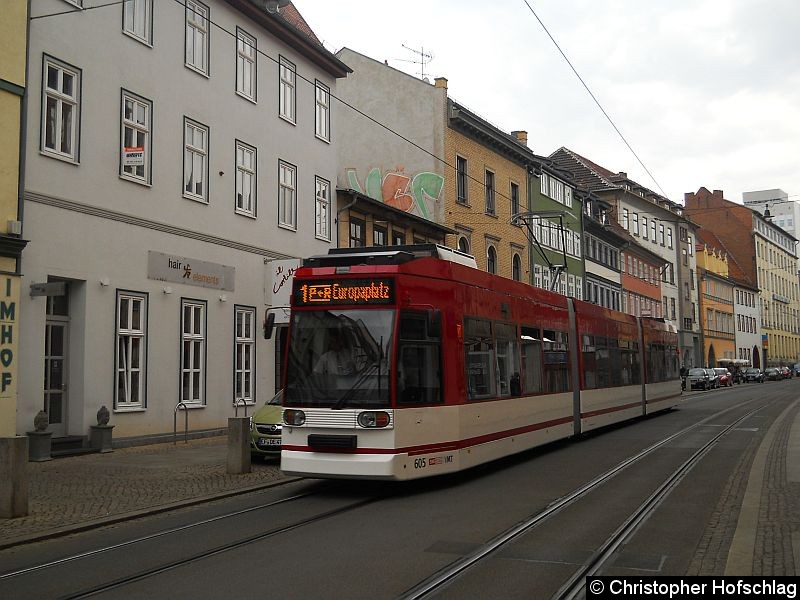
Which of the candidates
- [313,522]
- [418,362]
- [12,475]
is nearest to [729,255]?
[418,362]

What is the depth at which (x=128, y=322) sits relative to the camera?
18859mm

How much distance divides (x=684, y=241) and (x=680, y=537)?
74.4 metres

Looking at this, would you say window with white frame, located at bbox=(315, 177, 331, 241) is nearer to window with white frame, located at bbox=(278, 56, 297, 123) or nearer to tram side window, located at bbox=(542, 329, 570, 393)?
window with white frame, located at bbox=(278, 56, 297, 123)

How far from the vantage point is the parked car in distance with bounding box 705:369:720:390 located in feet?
199

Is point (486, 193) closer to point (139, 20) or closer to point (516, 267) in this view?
point (516, 267)

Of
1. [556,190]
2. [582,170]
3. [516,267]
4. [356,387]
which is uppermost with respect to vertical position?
[582,170]

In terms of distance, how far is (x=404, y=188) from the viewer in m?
36.5

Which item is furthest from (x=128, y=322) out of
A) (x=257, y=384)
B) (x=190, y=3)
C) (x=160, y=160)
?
(x=190, y=3)

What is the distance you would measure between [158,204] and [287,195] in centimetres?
626

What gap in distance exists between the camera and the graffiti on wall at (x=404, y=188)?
117ft

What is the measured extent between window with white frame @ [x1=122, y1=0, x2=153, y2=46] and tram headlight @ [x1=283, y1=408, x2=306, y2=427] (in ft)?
36.6

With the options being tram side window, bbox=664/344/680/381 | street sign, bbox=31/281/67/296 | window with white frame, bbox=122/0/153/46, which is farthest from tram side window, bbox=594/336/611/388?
window with white frame, bbox=122/0/153/46

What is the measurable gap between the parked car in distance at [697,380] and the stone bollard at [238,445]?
5045 cm

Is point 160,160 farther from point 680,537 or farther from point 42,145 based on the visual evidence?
point 680,537
